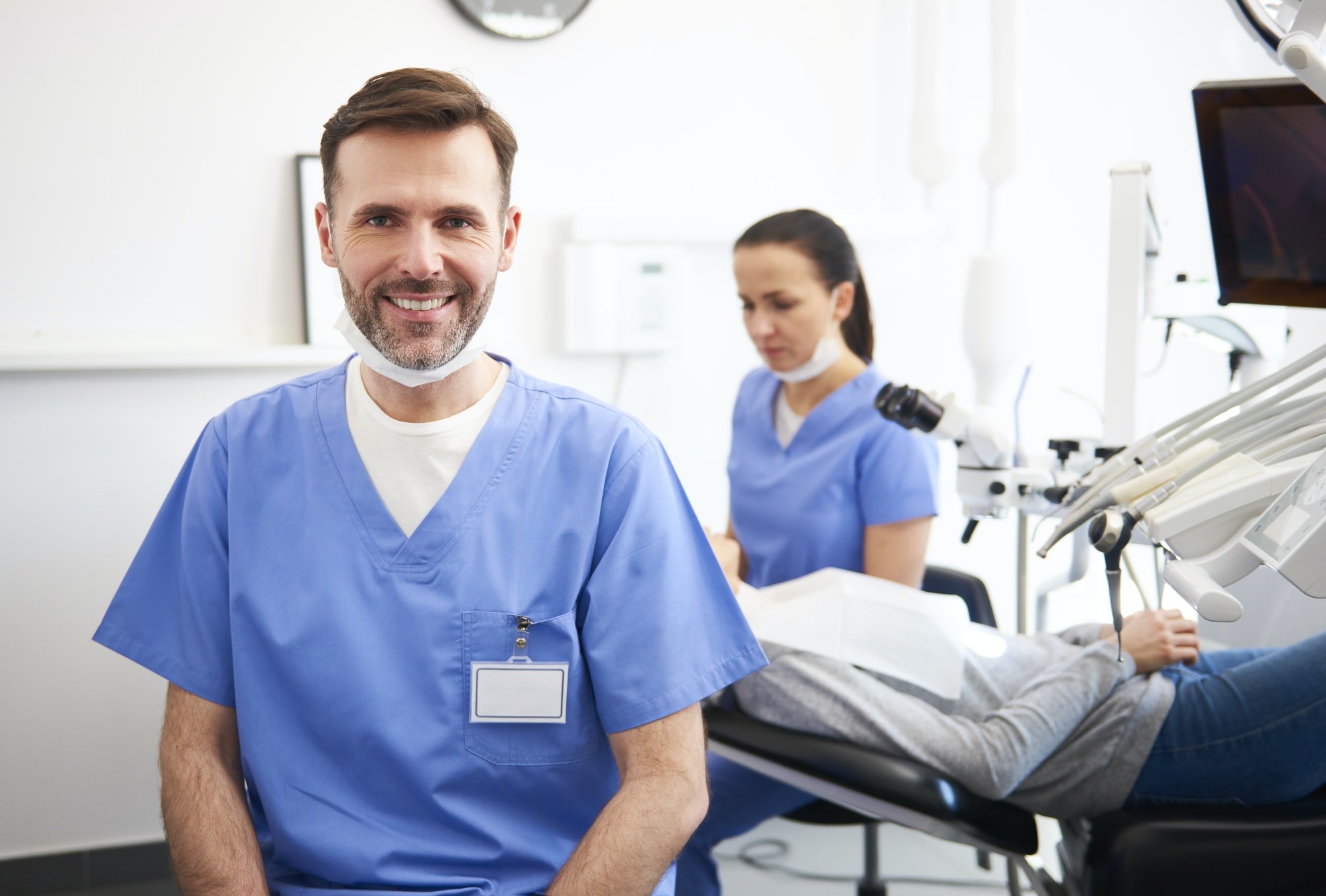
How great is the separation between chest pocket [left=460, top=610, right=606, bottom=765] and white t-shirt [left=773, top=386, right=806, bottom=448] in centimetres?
88

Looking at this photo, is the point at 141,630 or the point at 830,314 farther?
the point at 830,314

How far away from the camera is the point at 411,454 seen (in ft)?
3.79

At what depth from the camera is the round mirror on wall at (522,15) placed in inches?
80.7

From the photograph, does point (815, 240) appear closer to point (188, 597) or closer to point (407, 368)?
point (407, 368)

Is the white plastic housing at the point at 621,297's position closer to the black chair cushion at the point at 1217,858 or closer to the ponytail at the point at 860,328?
the ponytail at the point at 860,328

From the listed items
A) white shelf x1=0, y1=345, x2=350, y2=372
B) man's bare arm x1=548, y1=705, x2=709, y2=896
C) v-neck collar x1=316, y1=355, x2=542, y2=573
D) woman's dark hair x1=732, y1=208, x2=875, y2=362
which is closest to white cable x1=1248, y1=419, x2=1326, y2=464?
man's bare arm x1=548, y1=705, x2=709, y2=896

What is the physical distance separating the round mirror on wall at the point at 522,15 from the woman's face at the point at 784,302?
63cm

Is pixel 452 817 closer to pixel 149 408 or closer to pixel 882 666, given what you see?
pixel 882 666

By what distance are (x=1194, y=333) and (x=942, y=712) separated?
2.63ft

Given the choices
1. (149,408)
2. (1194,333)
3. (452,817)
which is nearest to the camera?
(452,817)

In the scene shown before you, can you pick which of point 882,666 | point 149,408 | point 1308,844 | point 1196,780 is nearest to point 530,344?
point 149,408

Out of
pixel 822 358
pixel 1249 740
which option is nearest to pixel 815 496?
pixel 822 358

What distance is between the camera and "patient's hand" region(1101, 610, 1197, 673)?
4.73 feet

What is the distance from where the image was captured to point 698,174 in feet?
7.44
